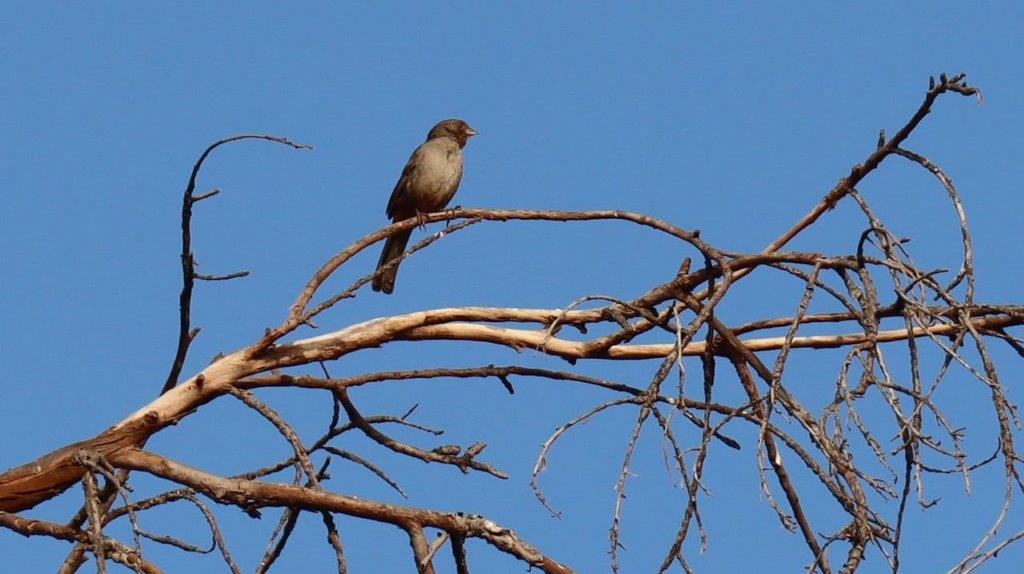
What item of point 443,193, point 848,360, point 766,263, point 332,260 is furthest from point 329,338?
point 443,193

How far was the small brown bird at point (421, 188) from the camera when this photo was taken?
936 cm

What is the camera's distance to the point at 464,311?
5.81 metres

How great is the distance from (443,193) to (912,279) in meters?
5.73

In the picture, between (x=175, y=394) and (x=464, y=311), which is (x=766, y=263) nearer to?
(x=464, y=311)

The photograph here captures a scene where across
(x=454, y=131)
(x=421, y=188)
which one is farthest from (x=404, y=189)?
(x=454, y=131)

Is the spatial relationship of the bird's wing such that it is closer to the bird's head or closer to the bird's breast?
the bird's breast

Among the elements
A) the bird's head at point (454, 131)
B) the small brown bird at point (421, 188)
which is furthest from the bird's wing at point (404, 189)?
the bird's head at point (454, 131)

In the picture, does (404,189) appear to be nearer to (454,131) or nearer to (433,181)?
(433,181)

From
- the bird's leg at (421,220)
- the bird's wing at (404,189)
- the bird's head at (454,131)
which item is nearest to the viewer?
the bird's leg at (421,220)

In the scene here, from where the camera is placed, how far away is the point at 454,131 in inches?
408

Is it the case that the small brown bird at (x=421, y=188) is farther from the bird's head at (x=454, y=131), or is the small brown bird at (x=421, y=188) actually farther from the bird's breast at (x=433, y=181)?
the bird's head at (x=454, y=131)

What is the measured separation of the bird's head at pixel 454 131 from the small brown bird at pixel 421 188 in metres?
0.39

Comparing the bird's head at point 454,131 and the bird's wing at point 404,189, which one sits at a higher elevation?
the bird's head at point 454,131

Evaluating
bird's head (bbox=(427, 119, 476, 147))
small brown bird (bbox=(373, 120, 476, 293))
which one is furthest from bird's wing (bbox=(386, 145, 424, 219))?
bird's head (bbox=(427, 119, 476, 147))
